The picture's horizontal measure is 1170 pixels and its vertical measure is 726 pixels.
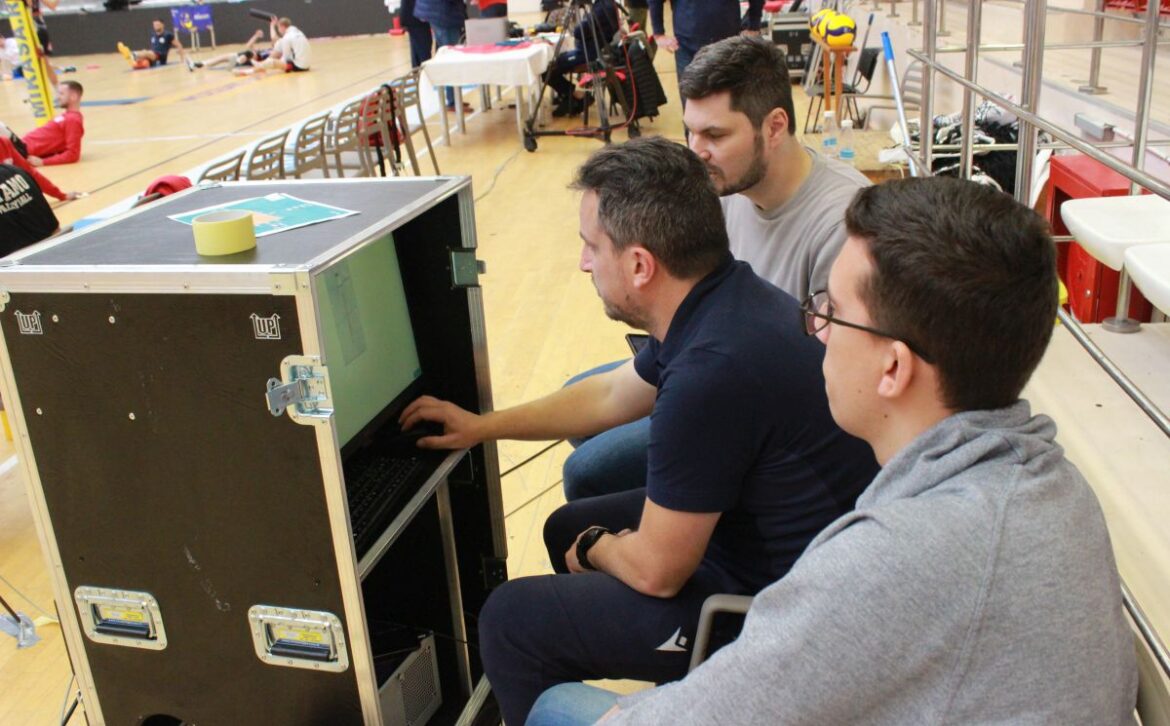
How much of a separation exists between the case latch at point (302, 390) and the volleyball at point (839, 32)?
5.58 m

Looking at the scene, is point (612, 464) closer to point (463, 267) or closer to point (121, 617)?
point (463, 267)

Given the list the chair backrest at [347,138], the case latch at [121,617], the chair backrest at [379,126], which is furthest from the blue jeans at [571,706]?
the chair backrest at [379,126]

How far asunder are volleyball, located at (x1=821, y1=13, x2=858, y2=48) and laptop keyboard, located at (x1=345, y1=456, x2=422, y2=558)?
17.0 feet

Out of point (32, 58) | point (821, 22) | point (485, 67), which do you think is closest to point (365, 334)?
point (821, 22)

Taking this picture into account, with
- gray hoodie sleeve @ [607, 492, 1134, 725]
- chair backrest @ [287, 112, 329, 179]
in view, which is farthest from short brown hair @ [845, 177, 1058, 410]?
chair backrest @ [287, 112, 329, 179]

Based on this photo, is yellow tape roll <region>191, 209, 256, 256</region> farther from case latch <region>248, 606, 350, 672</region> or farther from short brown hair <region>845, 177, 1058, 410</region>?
short brown hair <region>845, 177, 1058, 410</region>

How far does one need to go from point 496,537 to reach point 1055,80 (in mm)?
3960

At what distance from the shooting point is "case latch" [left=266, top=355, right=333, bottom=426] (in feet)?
4.79

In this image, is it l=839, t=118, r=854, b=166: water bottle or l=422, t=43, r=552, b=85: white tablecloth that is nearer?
l=839, t=118, r=854, b=166: water bottle

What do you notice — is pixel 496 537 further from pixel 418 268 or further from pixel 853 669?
pixel 853 669

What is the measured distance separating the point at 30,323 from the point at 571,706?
99 centimetres

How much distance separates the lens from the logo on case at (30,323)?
1.55 meters

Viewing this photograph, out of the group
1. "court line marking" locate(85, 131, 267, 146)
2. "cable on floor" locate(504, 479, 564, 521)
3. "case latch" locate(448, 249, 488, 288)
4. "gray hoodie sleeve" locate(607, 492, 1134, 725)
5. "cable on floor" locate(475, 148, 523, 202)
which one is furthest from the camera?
"court line marking" locate(85, 131, 267, 146)

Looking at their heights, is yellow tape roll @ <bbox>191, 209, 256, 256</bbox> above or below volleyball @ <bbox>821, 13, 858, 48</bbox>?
above
